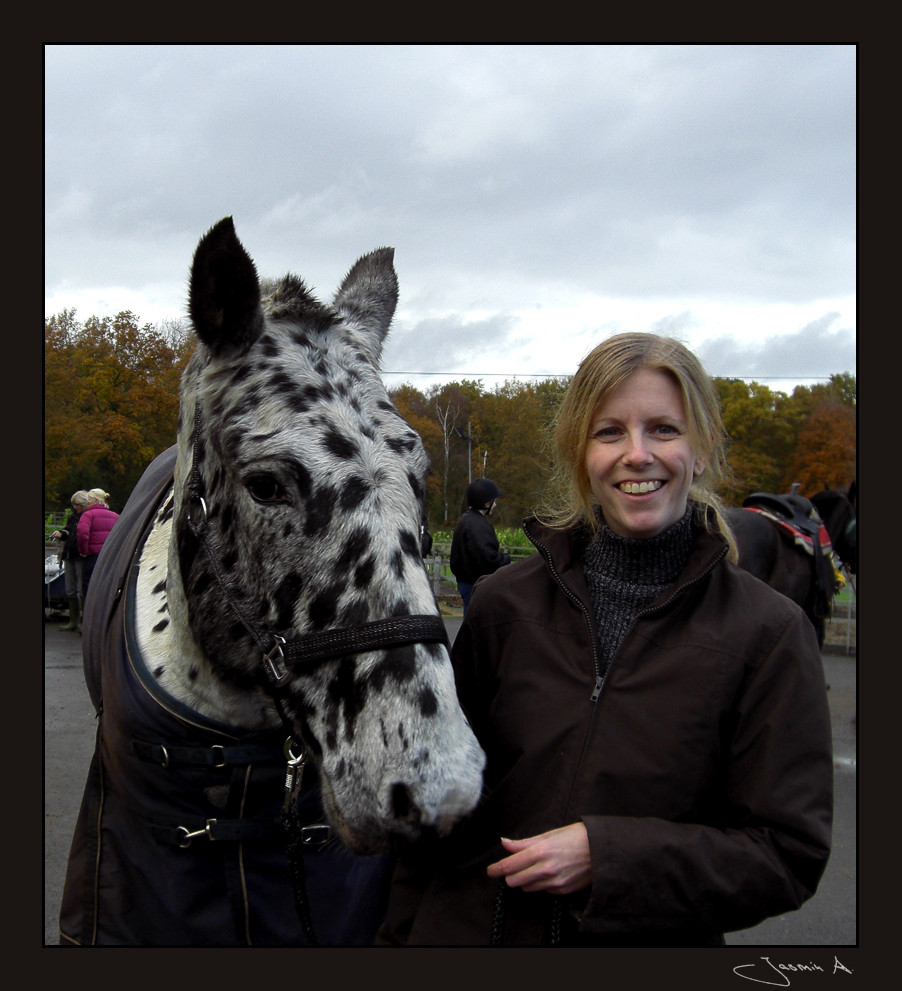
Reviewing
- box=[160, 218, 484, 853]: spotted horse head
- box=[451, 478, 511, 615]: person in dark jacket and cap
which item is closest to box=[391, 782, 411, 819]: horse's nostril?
box=[160, 218, 484, 853]: spotted horse head

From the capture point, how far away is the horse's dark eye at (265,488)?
172cm

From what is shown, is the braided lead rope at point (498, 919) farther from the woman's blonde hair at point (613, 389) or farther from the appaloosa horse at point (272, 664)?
the woman's blonde hair at point (613, 389)

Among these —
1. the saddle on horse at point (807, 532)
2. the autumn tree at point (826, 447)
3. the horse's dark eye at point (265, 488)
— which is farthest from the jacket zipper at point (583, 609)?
the autumn tree at point (826, 447)

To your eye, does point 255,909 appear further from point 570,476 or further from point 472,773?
point 570,476

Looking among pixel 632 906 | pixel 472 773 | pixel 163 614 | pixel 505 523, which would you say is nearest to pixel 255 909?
pixel 163 614

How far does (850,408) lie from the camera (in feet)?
86.2

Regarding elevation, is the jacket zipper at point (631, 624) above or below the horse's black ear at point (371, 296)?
below

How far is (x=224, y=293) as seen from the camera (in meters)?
1.97

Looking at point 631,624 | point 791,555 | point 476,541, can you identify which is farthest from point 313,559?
point 476,541

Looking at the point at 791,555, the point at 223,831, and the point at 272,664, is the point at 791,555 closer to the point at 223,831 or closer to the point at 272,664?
the point at 223,831

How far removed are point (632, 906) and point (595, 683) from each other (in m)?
0.40

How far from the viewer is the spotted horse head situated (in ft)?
4.88

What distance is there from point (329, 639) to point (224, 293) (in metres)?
0.96

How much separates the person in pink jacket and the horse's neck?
745 centimetres
